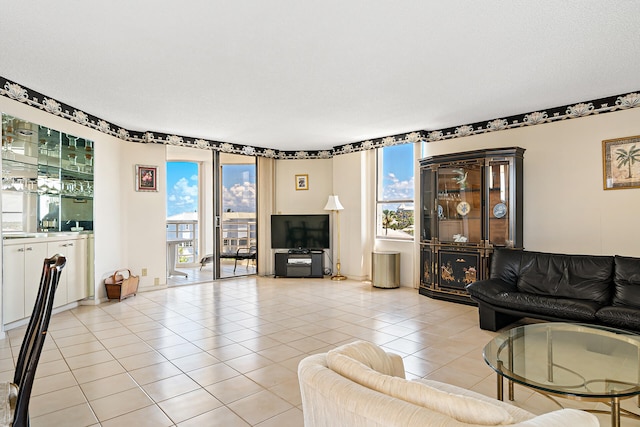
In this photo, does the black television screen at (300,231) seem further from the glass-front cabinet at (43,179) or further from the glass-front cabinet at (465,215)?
the glass-front cabinet at (43,179)

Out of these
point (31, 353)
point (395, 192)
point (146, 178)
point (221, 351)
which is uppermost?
point (146, 178)

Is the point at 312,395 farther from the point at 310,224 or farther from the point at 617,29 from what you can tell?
the point at 310,224

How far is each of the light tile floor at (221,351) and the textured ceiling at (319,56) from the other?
8.61ft

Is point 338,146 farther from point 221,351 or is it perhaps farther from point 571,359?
point 571,359

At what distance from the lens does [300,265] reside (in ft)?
24.3

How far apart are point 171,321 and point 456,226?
4046 mm

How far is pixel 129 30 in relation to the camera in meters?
2.74

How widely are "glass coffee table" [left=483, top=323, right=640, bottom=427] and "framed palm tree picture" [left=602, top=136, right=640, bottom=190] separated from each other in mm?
2375

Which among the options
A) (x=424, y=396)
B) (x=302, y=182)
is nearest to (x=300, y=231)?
(x=302, y=182)

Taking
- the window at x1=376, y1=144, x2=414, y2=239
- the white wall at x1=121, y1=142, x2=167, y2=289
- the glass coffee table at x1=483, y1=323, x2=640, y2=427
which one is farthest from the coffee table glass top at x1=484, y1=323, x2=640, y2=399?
the white wall at x1=121, y1=142, x2=167, y2=289

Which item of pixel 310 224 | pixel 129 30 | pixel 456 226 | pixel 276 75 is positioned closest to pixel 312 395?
pixel 129 30

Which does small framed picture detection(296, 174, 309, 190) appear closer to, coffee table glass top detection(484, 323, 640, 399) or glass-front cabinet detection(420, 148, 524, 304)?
glass-front cabinet detection(420, 148, 524, 304)

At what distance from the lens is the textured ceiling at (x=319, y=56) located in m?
2.51

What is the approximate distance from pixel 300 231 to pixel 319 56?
185 inches
